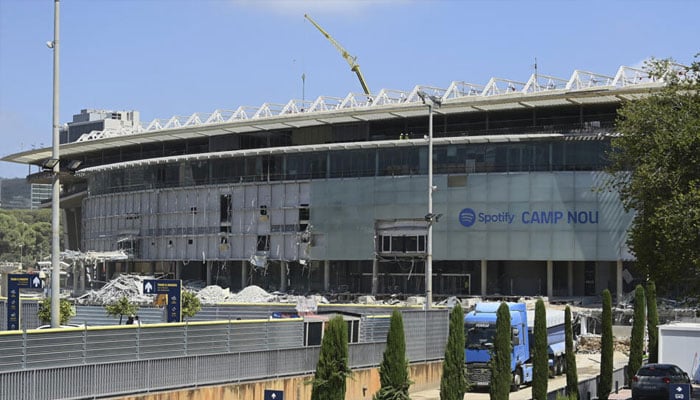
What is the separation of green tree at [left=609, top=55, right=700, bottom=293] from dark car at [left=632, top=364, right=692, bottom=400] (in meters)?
4.31

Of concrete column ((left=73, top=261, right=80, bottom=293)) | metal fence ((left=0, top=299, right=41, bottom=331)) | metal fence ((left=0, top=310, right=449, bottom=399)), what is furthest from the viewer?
concrete column ((left=73, top=261, right=80, bottom=293))

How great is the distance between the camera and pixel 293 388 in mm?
36406

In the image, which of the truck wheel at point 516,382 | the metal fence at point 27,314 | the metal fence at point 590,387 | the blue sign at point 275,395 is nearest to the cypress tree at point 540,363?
the metal fence at point 590,387

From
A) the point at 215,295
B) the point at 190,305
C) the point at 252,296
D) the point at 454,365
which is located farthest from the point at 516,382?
the point at 215,295

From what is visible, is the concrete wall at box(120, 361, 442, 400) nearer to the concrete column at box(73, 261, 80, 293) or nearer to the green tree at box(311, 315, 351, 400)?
the green tree at box(311, 315, 351, 400)

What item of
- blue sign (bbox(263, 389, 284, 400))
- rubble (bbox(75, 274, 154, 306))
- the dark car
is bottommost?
the dark car

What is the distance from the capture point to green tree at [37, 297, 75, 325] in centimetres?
4797

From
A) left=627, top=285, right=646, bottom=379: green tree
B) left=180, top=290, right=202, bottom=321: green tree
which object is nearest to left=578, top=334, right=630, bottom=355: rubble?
left=627, top=285, right=646, bottom=379: green tree

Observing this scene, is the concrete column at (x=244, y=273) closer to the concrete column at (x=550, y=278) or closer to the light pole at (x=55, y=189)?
the concrete column at (x=550, y=278)

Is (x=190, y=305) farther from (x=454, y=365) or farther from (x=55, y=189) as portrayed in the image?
(x=55, y=189)

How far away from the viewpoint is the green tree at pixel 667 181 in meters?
43.5

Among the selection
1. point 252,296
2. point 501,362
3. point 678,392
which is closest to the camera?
point 501,362

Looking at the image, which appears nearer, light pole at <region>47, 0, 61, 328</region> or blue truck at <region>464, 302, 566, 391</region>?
light pole at <region>47, 0, 61, 328</region>

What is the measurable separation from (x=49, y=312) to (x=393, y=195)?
5601cm
